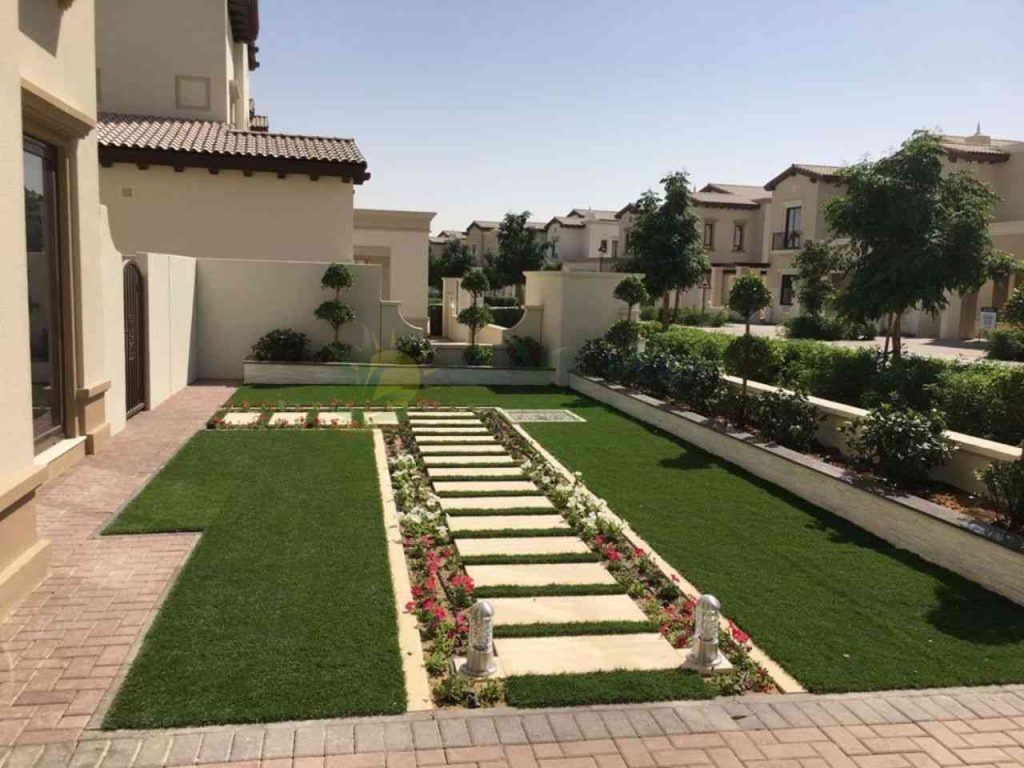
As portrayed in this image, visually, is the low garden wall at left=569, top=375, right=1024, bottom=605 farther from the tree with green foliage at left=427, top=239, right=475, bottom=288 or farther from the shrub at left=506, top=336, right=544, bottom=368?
the tree with green foliage at left=427, top=239, right=475, bottom=288

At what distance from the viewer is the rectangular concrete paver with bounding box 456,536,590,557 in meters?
6.69

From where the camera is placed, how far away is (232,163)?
19.1 m

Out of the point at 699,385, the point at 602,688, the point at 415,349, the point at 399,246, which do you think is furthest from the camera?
the point at 399,246

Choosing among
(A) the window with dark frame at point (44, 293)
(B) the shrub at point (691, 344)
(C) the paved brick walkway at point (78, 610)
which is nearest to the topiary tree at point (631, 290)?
(B) the shrub at point (691, 344)

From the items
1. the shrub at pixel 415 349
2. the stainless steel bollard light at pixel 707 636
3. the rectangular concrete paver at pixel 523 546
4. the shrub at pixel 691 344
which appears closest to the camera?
the stainless steel bollard light at pixel 707 636

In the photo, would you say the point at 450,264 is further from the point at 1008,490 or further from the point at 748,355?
the point at 1008,490

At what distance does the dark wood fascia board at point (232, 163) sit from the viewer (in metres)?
18.4

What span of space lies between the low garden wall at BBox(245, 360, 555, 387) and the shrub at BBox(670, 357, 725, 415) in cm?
521

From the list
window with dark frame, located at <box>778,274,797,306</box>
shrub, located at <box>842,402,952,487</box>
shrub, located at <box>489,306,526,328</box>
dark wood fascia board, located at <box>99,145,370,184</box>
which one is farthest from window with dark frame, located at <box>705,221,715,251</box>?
shrub, located at <box>842,402,952,487</box>

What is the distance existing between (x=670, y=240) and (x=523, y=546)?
22.1m

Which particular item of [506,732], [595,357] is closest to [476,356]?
[595,357]

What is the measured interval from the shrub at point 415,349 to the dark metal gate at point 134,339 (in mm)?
6091

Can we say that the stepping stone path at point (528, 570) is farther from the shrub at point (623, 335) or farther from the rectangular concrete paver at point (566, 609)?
the shrub at point (623, 335)

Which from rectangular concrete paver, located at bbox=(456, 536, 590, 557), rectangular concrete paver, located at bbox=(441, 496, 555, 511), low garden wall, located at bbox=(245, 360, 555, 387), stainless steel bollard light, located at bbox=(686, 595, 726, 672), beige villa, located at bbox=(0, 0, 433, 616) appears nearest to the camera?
stainless steel bollard light, located at bbox=(686, 595, 726, 672)
